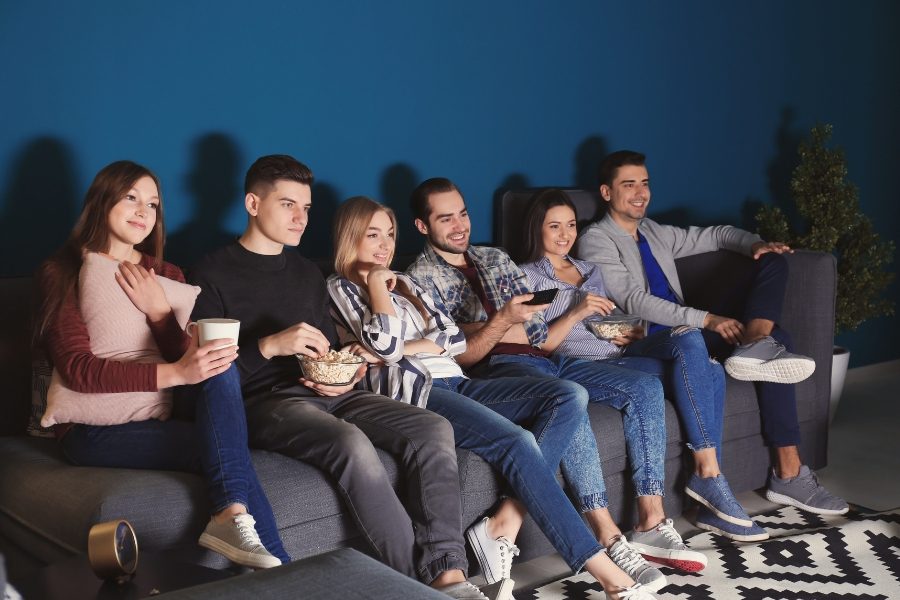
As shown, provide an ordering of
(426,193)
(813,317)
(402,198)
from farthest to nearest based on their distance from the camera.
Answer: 1. (402,198)
2. (813,317)
3. (426,193)

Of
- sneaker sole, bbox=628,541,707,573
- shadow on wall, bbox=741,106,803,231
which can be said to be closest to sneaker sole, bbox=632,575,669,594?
sneaker sole, bbox=628,541,707,573

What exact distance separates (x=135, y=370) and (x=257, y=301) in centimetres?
45

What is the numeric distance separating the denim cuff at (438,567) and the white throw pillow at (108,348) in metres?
0.70

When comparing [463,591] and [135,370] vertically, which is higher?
[135,370]

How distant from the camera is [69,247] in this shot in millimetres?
2389

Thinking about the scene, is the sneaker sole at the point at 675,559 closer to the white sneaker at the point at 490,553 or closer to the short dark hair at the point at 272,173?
the white sneaker at the point at 490,553

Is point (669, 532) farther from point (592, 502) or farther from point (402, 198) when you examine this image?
point (402, 198)

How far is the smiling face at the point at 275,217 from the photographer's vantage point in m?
2.64

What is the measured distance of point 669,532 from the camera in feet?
9.23

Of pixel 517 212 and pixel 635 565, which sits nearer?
pixel 635 565

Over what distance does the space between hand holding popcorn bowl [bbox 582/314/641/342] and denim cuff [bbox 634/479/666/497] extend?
1.62 feet

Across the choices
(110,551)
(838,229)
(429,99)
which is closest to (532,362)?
(429,99)

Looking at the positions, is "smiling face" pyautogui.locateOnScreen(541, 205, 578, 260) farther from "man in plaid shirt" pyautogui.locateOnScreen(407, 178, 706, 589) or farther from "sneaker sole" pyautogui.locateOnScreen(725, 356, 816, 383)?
"sneaker sole" pyautogui.locateOnScreen(725, 356, 816, 383)

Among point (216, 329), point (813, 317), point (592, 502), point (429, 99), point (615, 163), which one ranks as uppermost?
point (429, 99)
